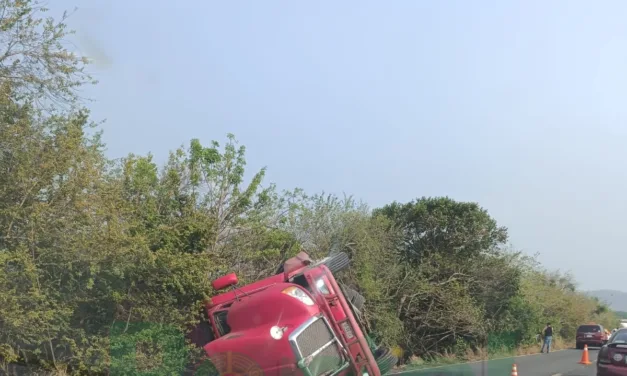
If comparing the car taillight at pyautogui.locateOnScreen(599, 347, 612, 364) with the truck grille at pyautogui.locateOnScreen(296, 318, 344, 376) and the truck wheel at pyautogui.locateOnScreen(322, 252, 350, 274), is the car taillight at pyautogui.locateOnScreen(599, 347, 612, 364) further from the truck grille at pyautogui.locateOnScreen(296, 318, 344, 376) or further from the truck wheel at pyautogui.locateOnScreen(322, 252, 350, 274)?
the truck grille at pyautogui.locateOnScreen(296, 318, 344, 376)

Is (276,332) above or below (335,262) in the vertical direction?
below

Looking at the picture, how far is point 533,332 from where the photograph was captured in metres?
35.5

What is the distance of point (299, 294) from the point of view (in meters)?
7.95

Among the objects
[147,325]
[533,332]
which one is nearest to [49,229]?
[147,325]

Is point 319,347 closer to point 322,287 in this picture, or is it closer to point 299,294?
point 299,294

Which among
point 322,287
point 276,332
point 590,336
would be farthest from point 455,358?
point 276,332

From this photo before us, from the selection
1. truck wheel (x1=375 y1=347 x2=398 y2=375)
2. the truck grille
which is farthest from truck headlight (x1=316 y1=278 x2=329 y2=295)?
truck wheel (x1=375 y1=347 x2=398 y2=375)

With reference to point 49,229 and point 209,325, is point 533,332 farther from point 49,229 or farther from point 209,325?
point 49,229

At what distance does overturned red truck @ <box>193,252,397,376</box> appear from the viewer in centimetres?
749

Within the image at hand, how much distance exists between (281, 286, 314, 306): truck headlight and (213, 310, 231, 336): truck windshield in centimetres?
153

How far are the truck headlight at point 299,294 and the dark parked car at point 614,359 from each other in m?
8.85

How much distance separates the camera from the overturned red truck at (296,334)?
7.49 metres

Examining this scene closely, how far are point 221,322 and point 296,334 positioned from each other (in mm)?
2295

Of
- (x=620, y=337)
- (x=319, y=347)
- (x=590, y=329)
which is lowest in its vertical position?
(x=590, y=329)
